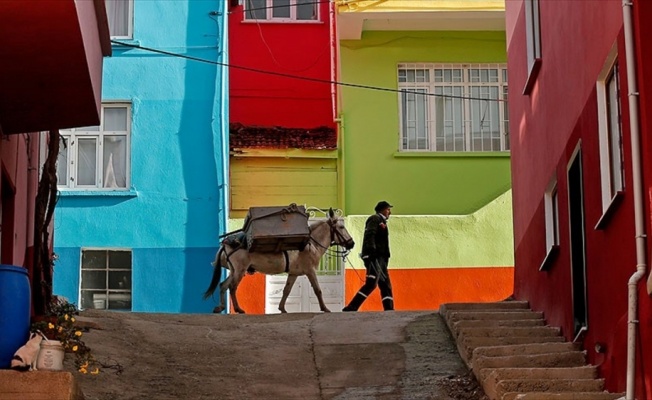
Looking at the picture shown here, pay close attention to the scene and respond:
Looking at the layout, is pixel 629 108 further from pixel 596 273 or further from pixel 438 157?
Answer: pixel 438 157

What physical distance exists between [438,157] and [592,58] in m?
16.0

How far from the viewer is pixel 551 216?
17953 millimetres

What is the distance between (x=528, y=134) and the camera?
64.3 ft

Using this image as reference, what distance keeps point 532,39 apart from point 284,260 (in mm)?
5151

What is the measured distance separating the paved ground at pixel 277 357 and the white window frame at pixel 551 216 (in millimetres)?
1552

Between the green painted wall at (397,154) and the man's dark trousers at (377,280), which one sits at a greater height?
the green painted wall at (397,154)

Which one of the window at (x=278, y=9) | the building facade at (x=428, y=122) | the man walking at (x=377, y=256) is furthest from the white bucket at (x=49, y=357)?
the window at (x=278, y=9)

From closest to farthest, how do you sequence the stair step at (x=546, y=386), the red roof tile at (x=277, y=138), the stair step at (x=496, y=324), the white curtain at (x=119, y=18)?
1. the stair step at (x=546, y=386)
2. the stair step at (x=496, y=324)
3. the white curtain at (x=119, y=18)
4. the red roof tile at (x=277, y=138)

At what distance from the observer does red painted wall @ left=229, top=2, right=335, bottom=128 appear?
108 feet

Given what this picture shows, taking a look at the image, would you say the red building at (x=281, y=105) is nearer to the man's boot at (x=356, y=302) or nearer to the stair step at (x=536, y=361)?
the man's boot at (x=356, y=302)

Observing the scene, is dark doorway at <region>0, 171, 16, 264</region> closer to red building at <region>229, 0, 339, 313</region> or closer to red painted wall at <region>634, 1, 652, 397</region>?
red painted wall at <region>634, 1, 652, 397</region>

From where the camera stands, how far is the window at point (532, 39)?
1861 cm

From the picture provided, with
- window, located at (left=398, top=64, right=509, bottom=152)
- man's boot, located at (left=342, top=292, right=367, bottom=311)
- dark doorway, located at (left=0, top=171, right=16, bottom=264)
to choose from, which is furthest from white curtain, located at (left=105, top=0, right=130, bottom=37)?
dark doorway, located at (left=0, top=171, right=16, bottom=264)

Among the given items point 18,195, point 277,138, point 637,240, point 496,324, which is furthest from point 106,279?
point 637,240
